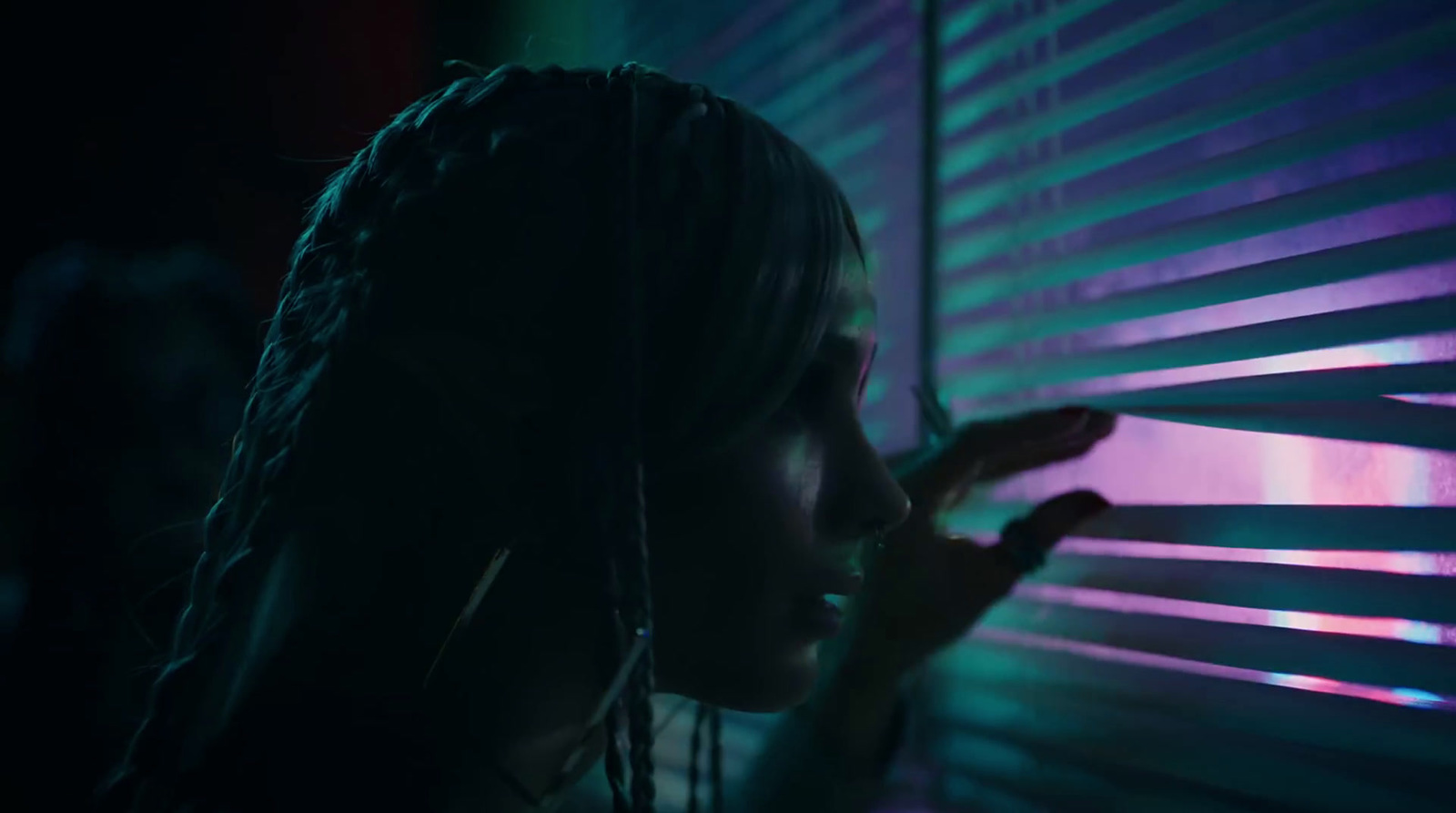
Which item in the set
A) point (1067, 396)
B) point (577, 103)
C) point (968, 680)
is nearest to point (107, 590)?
point (577, 103)

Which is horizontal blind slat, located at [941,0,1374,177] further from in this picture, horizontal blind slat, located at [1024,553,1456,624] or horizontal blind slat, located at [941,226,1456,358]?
horizontal blind slat, located at [1024,553,1456,624]

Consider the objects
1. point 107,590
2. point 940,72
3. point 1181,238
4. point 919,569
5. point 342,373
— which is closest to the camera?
point 342,373

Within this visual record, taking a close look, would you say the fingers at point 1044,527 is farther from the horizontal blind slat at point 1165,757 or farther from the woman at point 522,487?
the woman at point 522,487

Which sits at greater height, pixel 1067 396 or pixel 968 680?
pixel 1067 396

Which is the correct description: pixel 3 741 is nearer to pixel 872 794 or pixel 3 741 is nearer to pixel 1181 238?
pixel 872 794

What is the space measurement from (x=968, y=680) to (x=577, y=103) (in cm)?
87

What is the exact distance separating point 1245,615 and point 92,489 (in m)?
1.38

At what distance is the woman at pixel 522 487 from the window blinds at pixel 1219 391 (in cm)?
45

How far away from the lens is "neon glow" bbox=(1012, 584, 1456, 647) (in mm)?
731

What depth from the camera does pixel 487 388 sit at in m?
0.64

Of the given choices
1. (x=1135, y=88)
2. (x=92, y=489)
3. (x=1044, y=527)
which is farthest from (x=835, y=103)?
(x=92, y=489)

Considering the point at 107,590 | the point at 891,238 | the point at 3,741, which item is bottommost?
the point at 3,741

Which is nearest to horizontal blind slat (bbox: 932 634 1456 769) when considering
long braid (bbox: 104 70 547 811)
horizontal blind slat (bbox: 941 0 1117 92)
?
horizontal blind slat (bbox: 941 0 1117 92)

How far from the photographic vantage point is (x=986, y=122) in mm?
1192
